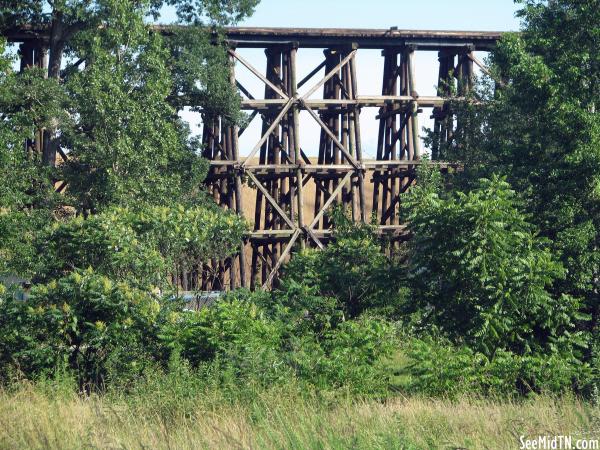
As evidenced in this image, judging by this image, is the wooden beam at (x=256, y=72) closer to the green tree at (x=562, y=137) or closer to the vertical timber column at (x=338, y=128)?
the vertical timber column at (x=338, y=128)

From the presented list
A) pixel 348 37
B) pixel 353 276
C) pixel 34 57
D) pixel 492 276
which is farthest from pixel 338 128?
pixel 492 276

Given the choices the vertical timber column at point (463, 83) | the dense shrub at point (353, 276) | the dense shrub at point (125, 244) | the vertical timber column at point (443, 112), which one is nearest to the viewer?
the dense shrub at point (353, 276)

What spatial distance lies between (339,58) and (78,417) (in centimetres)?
1864

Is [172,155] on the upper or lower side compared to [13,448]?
upper

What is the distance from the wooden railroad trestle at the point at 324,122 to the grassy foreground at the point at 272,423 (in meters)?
14.2

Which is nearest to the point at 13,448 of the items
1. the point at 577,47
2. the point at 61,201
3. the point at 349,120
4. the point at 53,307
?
the point at 53,307

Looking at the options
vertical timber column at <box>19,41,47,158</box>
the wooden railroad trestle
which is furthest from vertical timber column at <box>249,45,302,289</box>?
vertical timber column at <box>19,41,47,158</box>

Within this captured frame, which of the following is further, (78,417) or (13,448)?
(78,417)

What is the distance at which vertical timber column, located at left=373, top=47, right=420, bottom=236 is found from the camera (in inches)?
1019

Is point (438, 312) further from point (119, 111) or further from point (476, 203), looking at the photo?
point (119, 111)

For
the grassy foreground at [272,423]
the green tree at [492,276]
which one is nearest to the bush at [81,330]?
the grassy foreground at [272,423]

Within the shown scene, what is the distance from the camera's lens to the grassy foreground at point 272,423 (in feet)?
24.8

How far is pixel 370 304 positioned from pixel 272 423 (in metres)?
6.84

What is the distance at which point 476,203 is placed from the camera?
40.1 feet
